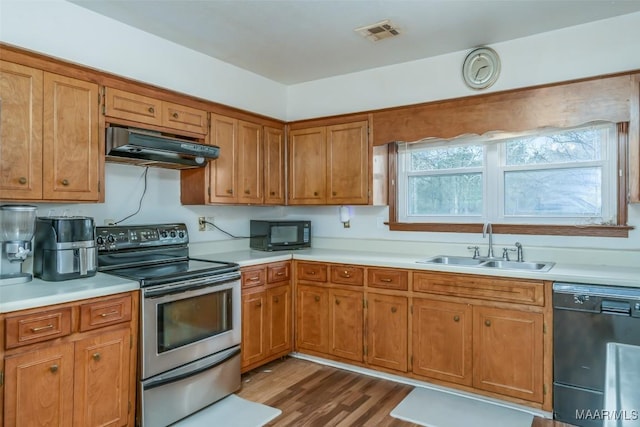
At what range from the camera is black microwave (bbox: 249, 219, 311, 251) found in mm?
3600

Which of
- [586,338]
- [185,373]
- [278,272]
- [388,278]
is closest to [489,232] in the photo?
[388,278]

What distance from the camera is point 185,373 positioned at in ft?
8.07

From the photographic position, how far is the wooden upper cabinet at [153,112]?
2541mm

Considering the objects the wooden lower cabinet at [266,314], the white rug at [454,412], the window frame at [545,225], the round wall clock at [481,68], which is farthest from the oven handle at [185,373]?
the round wall clock at [481,68]

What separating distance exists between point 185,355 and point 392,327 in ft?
4.83

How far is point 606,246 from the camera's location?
2.75 meters

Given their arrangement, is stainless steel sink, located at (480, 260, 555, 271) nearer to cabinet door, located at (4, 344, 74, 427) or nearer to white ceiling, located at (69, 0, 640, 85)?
white ceiling, located at (69, 0, 640, 85)

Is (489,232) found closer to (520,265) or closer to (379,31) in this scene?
(520,265)

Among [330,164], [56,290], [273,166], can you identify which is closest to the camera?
[56,290]

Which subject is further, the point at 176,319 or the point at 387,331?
the point at 387,331

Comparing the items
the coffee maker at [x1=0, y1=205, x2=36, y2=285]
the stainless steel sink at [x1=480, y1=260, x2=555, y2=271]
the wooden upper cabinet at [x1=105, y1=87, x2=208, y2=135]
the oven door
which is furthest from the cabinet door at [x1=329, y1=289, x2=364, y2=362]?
the coffee maker at [x1=0, y1=205, x2=36, y2=285]

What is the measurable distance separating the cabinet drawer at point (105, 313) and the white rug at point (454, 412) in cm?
174

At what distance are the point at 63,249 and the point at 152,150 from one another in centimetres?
77

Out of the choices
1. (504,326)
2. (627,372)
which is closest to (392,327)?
(504,326)
